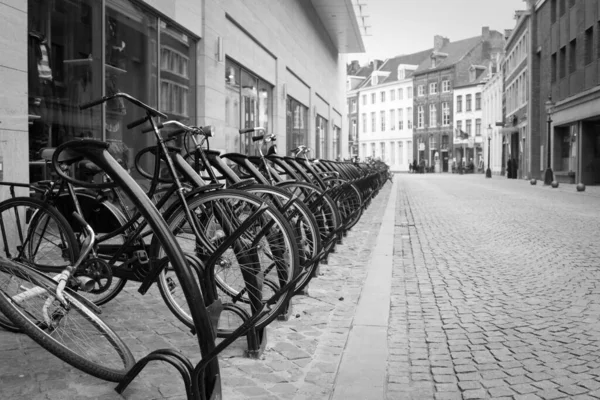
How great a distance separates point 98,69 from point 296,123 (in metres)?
15.4

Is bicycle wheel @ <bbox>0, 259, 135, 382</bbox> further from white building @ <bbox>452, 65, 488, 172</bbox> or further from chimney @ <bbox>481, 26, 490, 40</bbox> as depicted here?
chimney @ <bbox>481, 26, 490, 40</bbox>

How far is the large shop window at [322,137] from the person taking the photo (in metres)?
30.4

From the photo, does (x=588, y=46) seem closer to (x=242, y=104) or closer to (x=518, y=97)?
(x=518, y=97)

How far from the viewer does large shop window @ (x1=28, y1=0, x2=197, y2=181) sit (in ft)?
24.6

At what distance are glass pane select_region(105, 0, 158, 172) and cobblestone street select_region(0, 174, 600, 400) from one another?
12.2 ft

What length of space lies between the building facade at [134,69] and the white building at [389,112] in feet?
240

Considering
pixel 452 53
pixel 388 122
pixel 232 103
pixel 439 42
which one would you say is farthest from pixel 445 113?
pixel 232 103

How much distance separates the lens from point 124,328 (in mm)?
4227

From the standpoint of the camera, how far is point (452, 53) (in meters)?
88.8

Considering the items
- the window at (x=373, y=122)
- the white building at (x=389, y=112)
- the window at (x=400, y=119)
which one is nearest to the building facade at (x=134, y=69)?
the white building at (x=389, y=112)

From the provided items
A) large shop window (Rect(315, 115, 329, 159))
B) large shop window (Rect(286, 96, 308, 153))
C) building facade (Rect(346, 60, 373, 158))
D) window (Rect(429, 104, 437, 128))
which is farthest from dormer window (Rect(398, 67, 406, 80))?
large shop window (Rect(286, 96, 308, 153))

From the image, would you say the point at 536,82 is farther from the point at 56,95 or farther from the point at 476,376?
the point at 476,376

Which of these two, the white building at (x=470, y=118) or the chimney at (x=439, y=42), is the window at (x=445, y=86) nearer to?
the white building at (x=470, y=118)

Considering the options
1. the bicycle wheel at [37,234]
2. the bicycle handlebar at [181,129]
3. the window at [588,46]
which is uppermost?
the window at [588,46]
